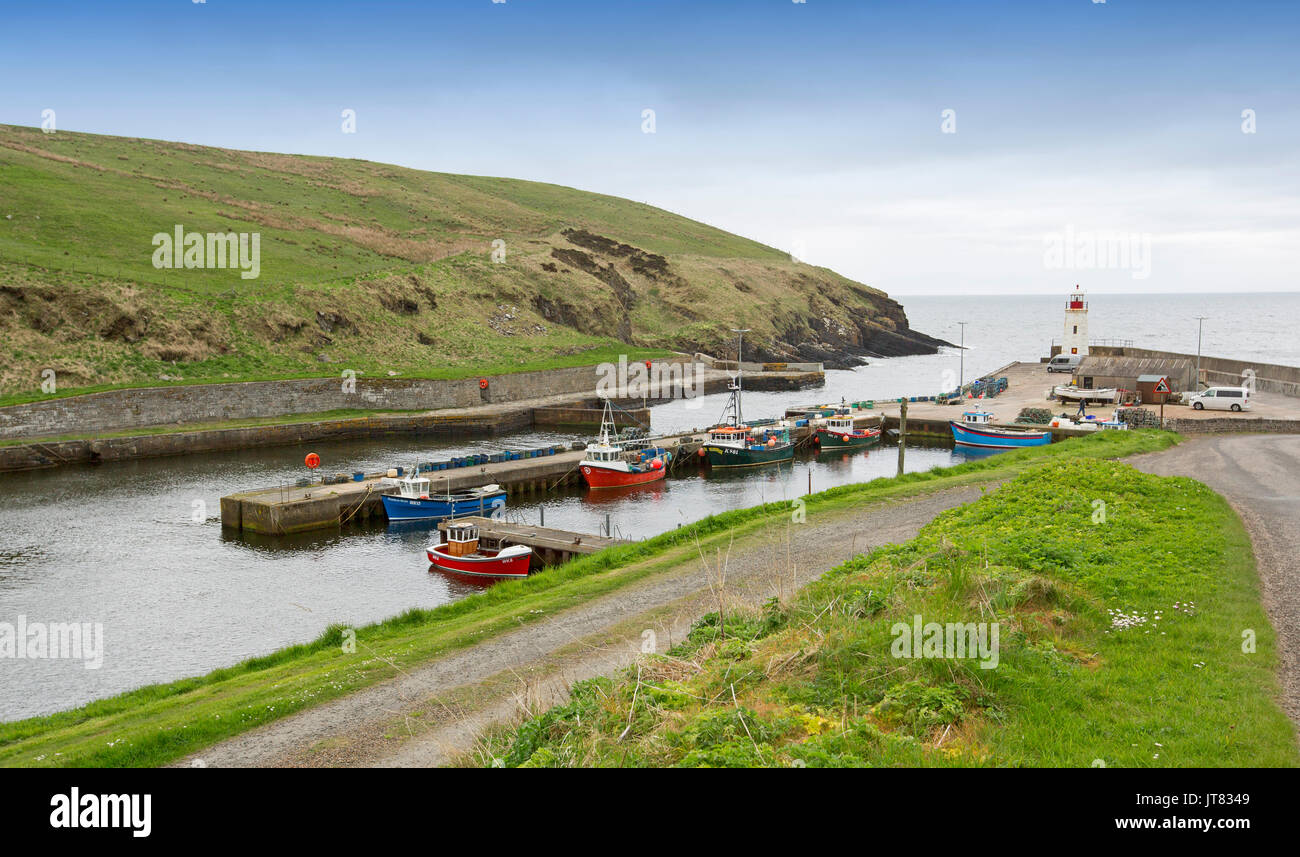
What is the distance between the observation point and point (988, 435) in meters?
53.2

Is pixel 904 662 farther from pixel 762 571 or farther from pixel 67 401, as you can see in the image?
pixel 67 401

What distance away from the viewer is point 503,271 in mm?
98688

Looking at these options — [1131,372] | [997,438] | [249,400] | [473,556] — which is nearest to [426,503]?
[473,556]

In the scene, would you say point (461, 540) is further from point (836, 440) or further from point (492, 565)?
point (836, 440)

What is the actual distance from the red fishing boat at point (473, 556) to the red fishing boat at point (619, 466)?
47.6 ft

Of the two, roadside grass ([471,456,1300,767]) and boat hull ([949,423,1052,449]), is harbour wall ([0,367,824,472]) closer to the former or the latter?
boat hull ([949,423,1052,449])

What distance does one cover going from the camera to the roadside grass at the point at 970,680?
820 centimetres

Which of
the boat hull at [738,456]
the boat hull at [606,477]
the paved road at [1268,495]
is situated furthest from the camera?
the boat hull at [738,456]

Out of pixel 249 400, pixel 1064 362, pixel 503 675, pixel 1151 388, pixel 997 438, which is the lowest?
pixel 503 675

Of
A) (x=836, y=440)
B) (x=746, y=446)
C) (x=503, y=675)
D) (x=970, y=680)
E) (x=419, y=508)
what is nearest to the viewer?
(x=970, y=680)

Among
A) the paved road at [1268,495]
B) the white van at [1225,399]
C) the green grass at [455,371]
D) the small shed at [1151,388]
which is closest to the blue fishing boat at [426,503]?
the green grass at [455,371]

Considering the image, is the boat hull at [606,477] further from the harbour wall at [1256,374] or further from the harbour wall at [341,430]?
the harbour wall at [1256,374]

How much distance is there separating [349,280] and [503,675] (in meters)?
72.4

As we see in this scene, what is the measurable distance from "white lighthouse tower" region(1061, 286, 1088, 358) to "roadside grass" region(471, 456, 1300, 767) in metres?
70.8
